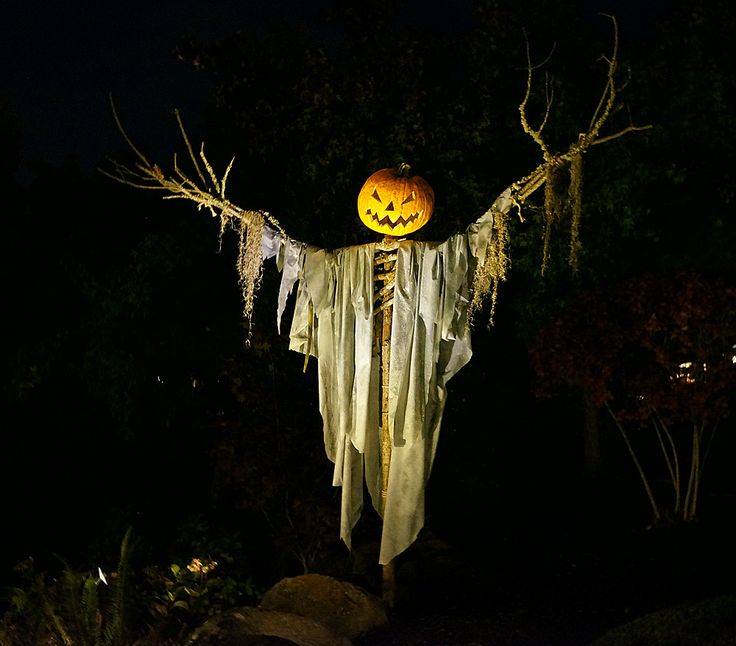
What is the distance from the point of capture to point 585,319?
8.37m

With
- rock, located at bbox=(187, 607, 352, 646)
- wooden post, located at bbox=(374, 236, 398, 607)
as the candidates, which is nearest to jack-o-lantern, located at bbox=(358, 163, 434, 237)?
wooden post, located at bbox=(374, 236, 398, 607)

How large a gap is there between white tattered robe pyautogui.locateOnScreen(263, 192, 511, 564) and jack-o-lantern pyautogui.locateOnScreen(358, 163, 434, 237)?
0.20 metres

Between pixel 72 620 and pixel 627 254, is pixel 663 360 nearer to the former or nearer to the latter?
pixel 627 254

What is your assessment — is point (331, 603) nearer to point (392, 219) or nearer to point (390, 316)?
point (390, 316)

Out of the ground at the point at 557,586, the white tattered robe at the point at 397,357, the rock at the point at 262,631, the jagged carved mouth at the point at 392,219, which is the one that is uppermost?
the jagged carved mouth at the point at 392,219

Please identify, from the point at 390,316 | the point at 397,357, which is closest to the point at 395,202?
the point at 390,316

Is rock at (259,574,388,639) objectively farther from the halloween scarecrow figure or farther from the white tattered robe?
the white tattered robe

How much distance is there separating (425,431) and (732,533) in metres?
3.35

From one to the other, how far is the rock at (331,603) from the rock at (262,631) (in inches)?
9.0

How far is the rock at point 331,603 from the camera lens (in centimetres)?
614

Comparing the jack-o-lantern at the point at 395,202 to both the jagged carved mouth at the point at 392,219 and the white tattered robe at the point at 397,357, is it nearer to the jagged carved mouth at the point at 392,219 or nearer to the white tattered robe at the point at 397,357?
the jagged carved mouth at the point at 392,219

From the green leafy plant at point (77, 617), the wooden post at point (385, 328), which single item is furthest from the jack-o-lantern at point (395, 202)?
the green leafy plant at point (77, 617)

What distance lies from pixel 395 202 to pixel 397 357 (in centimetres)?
98

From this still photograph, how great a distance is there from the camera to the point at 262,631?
225 inches
